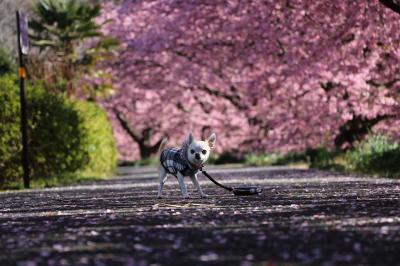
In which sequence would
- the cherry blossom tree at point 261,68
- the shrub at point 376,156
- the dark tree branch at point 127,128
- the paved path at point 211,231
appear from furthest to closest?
the dark tree branch at point 127,128
the cherry blossom tree at point 261,68
the shrub at point 376,156
the paved path at point 211,231

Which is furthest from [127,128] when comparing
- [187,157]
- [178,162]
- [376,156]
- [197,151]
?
[197,151]

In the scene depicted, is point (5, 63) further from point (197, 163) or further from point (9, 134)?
point (197, 163)

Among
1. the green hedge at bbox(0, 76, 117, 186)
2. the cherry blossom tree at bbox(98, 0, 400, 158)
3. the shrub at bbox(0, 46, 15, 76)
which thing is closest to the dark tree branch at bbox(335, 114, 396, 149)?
the cherry blossom tree at bbox(98, 0, 400, 158)

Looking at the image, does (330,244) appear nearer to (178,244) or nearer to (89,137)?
(178,244)

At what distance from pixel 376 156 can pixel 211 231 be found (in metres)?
17.5

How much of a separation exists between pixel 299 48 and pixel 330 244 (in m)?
22.6

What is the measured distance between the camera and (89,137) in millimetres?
31750

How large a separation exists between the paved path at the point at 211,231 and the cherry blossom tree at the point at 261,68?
804 centimetres

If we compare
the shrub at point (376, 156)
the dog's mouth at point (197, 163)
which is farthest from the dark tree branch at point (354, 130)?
the dog's mouth at point (197, 163)

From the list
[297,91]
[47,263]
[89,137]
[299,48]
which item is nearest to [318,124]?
[297,91]

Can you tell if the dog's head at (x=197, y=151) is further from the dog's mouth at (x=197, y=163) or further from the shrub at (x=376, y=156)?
the shrub at (x=376, y=156)

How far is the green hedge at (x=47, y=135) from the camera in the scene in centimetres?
2652

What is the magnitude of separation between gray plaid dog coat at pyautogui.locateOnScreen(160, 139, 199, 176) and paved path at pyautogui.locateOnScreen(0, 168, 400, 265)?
0.51 metres

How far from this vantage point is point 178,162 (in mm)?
16141
